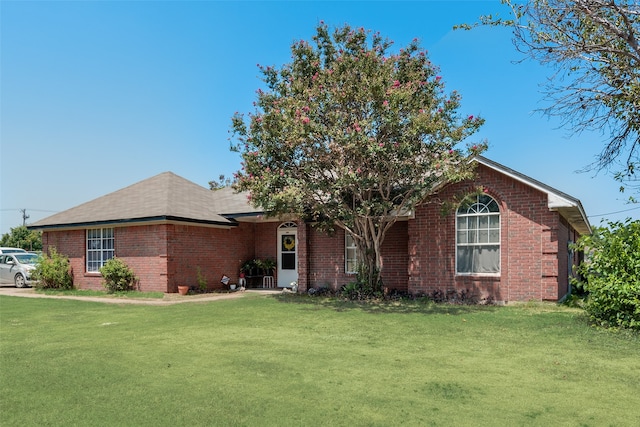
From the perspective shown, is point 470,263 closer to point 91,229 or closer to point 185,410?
point 185,410

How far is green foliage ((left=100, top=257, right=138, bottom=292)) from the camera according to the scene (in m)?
17.6

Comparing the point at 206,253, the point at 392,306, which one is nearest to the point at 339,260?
the point at 392,306

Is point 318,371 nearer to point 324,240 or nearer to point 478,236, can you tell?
point 478,236

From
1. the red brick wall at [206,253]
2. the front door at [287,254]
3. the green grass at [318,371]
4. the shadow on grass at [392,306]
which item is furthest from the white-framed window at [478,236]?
the red brick wall at [206,253]

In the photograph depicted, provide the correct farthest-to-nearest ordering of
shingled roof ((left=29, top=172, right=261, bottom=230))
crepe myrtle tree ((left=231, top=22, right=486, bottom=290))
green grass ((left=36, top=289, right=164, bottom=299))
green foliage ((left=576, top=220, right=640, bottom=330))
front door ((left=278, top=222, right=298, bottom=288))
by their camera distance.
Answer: front door ((left=278, top=222, right=298, bottom=288)) → shingled roof ((left=29, top=172, right=261, bottom=230)) → green grass ((left=36, top=289, right=164, bottom=299)) → crepe myrtle tree ((left=231, top=22, right=486, bottom=290)) → green foliage ((left=576, top=220, right=640, bottom=330))

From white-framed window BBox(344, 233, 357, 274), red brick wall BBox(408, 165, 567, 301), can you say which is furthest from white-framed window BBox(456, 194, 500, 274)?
white-framed window BBox(344, 233, 357, 274)

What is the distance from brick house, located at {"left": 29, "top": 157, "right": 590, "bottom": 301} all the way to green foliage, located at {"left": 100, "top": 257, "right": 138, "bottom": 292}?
32cm

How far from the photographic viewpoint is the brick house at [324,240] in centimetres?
1369

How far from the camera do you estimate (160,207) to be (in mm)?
17672

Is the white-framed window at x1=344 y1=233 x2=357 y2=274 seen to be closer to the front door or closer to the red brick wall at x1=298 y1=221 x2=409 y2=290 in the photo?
the red brick wall at x1=298 y1=221 x2=409 y2=290

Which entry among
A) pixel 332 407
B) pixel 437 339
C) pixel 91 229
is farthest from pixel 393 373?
pixel 91 229

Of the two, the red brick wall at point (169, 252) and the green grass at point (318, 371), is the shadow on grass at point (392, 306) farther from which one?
the red brick wall at point (169, 252)

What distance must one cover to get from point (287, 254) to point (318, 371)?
43.4 ft

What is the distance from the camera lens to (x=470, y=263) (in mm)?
14516
